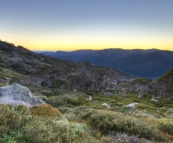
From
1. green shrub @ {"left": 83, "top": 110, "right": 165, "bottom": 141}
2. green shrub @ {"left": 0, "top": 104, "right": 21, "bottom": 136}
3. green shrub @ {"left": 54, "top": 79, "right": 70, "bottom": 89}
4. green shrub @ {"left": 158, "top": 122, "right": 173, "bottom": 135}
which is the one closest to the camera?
green shrub @ {"left": 0, "top": 104, "right": 21, "bottom": 136}

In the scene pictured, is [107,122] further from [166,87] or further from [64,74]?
[166,87]

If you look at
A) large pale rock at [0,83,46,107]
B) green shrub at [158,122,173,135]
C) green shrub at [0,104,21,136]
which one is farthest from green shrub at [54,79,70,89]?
green shrub at [0,104,21,136]

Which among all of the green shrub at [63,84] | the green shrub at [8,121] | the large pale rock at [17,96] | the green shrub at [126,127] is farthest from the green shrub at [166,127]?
the green shrub at [63,84]

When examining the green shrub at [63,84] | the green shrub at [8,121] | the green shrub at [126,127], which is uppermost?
the green shrub at [8,121]

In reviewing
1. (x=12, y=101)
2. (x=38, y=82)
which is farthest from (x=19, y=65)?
(x=12, y=101)

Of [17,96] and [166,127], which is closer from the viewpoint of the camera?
[166,127]

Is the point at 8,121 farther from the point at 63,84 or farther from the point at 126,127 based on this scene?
the point at 63,84

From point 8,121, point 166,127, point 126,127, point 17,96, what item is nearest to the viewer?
point 8,121

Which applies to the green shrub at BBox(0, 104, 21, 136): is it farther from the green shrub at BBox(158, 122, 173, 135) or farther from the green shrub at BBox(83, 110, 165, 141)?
the green shrub at BBox(158, 122, 173, 135)

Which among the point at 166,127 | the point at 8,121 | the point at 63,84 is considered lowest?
the point at 63,84

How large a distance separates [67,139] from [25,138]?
3.83 feet

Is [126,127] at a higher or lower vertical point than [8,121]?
lower

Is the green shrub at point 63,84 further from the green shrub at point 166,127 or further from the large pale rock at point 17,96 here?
the green shrub at point 166,127

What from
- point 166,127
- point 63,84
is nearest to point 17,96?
point 166,127
